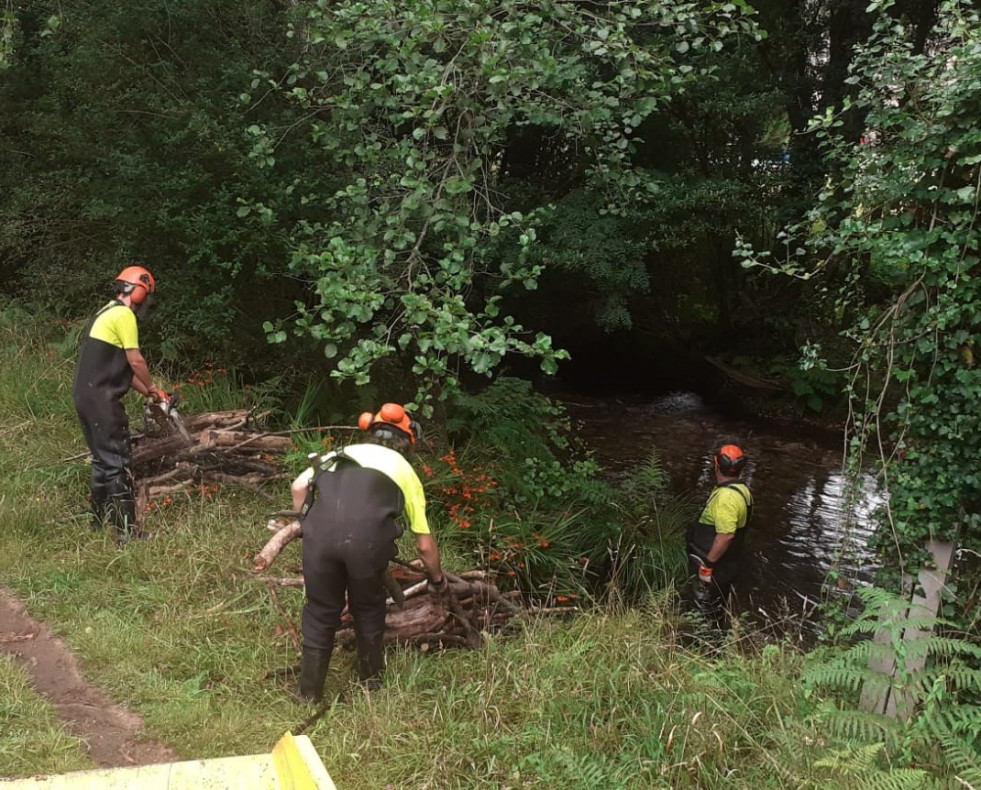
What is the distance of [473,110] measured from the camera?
217 inches

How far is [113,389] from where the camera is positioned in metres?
5.91

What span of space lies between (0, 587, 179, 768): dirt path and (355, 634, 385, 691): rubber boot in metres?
1.03

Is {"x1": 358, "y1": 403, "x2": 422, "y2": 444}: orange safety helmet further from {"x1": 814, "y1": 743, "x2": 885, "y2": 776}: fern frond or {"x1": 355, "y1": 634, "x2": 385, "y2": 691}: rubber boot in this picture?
{"x1": 814, "y1": 743, "x2": 885, "y2": 776}: fern frond

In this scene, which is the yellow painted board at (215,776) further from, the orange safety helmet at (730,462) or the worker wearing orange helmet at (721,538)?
the orange safety helmet at (730,462)

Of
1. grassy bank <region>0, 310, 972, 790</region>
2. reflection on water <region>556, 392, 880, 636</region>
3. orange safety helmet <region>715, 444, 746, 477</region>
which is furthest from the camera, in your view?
reflection on water <region>556, 392, 880, 636</region>

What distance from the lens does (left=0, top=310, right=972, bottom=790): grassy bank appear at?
3.59 m

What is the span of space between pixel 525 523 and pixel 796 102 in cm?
834

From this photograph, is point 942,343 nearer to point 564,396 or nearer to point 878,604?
point 878,604

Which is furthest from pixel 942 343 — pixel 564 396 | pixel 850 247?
pixel 564 396

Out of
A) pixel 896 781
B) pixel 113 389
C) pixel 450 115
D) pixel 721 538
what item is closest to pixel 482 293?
pixel 450 115

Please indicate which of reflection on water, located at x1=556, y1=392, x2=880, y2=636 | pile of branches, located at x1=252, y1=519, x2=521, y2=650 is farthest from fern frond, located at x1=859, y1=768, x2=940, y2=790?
pile of branches, located at x1=252, y1=519, x2=521, y2=650

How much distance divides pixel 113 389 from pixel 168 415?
53cm

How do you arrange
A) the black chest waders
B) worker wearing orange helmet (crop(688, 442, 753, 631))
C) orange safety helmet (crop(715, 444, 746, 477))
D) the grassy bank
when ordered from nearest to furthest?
1. the grassy bank
2. the black chest waders
3. worker wearing orange helmet (crop(688, 442, 753, 631))
4. orange safety helmet (crop(715, 444, 746, 477))

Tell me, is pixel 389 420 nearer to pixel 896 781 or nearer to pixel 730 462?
pixel 896 781
